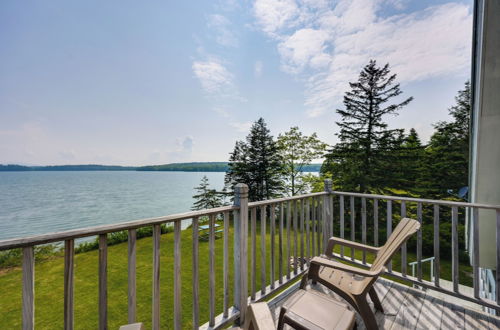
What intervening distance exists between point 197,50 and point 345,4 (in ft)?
23.2

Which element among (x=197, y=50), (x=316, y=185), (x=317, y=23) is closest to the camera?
(x=317, y=23)

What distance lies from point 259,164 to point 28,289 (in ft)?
61.7

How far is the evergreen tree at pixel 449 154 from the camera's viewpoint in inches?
466

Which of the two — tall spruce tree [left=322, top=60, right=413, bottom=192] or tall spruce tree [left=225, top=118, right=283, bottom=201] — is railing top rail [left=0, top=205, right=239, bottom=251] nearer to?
tall spruce tree [left=322, top=60, right=413, bottom=192]

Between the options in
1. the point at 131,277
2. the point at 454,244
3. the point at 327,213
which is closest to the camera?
the point at 131,277

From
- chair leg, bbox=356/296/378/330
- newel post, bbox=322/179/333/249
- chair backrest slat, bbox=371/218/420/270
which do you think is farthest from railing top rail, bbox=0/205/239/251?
newel post, bbox=322/179/333/249

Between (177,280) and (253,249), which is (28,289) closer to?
(177,280)

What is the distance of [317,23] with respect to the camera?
6938 millimetres

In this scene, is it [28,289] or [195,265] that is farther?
[195,265]

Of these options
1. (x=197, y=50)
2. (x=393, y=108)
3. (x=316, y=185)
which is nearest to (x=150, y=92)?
(x=197, y=50)

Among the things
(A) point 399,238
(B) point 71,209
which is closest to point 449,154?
(A) point 399,238

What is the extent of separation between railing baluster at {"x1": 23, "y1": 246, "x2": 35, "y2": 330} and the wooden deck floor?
2.06 m

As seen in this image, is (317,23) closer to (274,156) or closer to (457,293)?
(457,293)

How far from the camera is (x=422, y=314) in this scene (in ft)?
7.69
